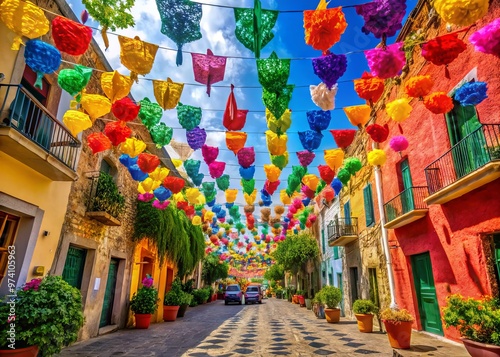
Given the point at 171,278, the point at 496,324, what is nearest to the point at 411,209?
the point at 496,324

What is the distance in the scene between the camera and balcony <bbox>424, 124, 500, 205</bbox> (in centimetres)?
532

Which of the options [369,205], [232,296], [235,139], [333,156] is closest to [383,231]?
[369,205]

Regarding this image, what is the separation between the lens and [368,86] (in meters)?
5.25

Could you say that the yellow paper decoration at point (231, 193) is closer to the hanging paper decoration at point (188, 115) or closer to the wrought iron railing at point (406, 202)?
the hanging paper decoration at point (188, 115)

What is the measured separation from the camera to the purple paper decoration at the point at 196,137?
22.2 feet

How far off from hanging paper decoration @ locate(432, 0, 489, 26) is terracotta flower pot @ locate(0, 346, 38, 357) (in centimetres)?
724

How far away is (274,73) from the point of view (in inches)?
193

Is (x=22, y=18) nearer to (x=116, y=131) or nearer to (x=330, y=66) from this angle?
(x=116, y=131)

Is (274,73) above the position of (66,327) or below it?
above

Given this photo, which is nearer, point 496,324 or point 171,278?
point 496,324

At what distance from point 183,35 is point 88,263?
6.53 m

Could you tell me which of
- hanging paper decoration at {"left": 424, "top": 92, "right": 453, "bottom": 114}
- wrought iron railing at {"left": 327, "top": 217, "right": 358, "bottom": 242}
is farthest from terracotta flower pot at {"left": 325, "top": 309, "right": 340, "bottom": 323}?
hanging paper decoration at {"left": 424, "top": 92, "right": 453, "bottom": 114}

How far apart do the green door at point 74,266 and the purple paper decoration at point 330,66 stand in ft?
23.0

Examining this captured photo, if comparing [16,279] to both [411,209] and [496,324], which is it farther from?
[411,209]
